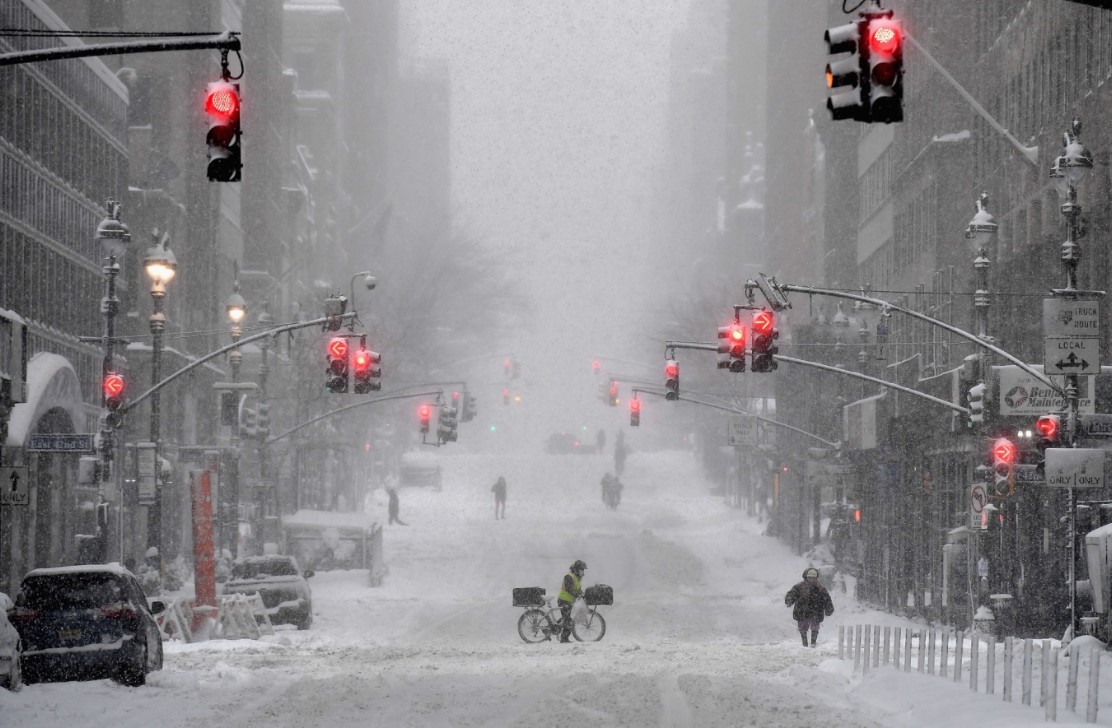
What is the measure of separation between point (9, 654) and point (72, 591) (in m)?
2.29

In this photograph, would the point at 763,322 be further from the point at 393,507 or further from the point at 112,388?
the point at 393,507

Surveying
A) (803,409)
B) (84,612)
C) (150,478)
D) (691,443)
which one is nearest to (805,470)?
(803,409)

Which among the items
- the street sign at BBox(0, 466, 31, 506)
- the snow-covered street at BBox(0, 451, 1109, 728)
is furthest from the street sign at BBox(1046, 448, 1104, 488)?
the street sign at BBox(0, 466, 31, 506)

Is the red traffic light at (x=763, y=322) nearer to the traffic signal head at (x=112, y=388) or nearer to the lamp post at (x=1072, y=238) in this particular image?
the lamp post at (x=1072, y=238)

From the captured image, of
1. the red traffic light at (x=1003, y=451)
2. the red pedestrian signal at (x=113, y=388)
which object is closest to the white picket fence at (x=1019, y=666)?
the red traffic light at (x=1003, y=451)

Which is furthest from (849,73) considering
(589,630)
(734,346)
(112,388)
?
(112,388)

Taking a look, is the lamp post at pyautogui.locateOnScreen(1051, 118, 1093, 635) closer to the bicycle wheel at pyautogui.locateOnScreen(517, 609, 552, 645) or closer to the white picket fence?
the white picket fence

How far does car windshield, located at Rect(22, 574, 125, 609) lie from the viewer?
2389cm

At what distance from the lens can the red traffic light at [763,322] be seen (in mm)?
33438

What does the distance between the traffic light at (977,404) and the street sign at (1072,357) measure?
249 inches

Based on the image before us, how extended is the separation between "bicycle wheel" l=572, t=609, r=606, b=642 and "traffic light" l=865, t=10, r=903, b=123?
78.0 ft

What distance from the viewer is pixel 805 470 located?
66062mm

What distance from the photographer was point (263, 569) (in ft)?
128

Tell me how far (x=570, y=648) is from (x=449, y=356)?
82585 mm
